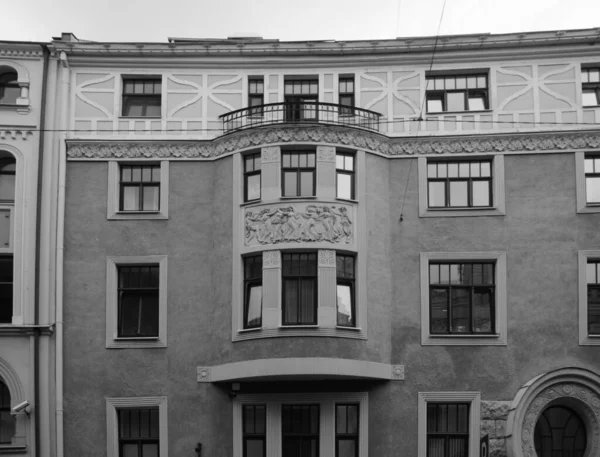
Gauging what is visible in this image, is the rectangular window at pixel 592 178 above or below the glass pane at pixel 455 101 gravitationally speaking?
below

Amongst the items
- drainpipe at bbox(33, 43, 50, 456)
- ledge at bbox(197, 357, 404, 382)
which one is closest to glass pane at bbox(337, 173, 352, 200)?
ledge at bbox(197, 357, 404, 382)

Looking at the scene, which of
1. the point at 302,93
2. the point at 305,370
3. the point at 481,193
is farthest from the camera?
the point at 302,93

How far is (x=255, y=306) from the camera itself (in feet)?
101

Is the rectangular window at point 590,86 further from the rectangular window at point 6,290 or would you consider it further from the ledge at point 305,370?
the rectangular window at point 6,290

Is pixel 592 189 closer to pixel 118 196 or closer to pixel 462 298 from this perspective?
pixel 462 298

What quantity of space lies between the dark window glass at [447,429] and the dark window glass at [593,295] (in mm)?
4483

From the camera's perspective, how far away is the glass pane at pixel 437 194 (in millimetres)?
32125

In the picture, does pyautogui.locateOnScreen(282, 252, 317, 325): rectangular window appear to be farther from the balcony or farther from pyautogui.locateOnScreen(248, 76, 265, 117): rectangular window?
pyautogui.locateOnScreen(248, 76, 265, 117): rectangular window

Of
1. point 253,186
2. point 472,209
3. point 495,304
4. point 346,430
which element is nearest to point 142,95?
point 253,186

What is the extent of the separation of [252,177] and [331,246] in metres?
3.49

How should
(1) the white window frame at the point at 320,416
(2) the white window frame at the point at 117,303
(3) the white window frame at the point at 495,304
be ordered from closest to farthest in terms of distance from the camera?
1. (1) the white window frame at the point at 320,416
2. (3) the white window frame at the point at 495,304
3. (2) the white window frame at the point at 117,303

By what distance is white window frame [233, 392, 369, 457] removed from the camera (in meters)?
30.1

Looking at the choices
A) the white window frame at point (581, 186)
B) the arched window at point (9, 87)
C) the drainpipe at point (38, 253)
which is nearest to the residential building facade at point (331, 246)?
the white window frame at point (581, 186)

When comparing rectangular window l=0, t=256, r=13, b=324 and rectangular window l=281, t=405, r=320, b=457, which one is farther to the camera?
rectangular window l=0, t=256, r=13, b=324
